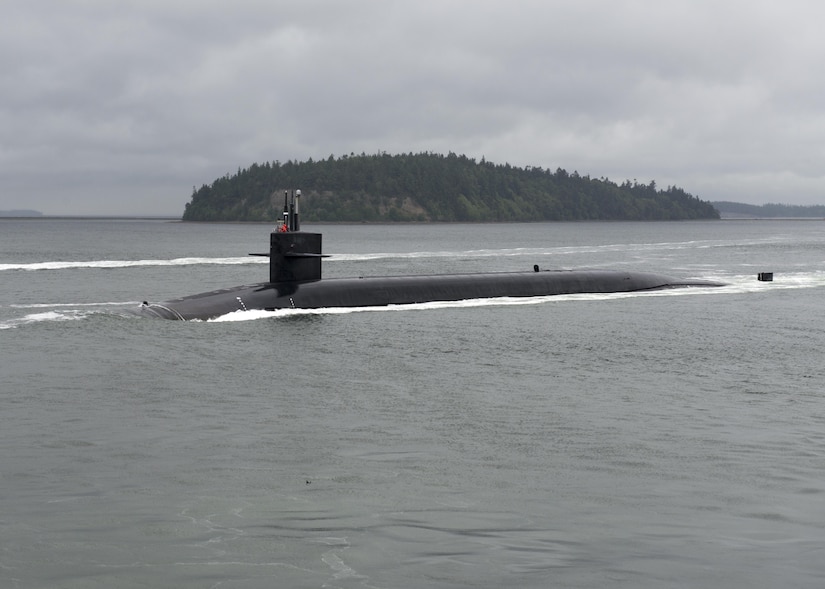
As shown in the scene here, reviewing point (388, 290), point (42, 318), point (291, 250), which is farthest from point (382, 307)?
point (42, 318)

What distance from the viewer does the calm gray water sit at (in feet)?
30.6

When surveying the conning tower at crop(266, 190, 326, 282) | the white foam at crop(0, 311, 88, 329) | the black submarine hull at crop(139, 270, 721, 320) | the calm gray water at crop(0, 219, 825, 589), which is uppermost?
the conning tower at crop(266, 190, 326, 282)

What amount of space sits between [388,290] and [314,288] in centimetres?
322

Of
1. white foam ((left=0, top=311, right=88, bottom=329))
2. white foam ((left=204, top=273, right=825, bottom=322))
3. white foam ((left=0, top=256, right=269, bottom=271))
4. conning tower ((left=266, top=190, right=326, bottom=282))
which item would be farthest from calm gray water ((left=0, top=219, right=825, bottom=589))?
white foam ((left=0, top=256, right=269, bottom=271))

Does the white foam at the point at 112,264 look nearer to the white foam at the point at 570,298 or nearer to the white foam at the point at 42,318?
the white foam at the point at 42,318

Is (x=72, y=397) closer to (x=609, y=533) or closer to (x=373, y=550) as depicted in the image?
(x=373, y=550)

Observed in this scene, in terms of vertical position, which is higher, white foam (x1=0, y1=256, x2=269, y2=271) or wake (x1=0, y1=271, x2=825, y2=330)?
white foam (x1=0, y1=256, x2=269, y2=271)

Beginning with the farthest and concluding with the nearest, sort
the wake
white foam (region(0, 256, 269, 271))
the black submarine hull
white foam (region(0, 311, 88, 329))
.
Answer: white foam (region(0, 256, 269, 271))
the black submarine hull
the wake
white foam (region(0, 311, 88, 329))

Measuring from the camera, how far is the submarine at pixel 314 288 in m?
28.9

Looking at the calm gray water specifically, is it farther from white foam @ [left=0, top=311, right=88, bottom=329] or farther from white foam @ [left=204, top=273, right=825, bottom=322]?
white foam @ [left=0, top=311, right=88, bottom=329]

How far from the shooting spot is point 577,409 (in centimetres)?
1623

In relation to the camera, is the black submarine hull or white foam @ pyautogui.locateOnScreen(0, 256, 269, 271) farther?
white foam @ pyautogui.locateOnScreen(0, 256, 269, 271)

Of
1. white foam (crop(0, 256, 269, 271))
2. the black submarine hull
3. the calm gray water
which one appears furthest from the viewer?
white foam (crop(0, 256, 269, 271))

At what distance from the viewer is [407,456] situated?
13.2 metres
